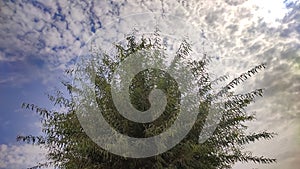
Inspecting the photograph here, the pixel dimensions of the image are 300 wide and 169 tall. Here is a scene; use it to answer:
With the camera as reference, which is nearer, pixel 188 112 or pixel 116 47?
pixel 188 112

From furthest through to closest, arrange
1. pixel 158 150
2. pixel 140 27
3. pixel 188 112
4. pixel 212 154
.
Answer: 1. pixel 140 27
2. pixel 212 154
3. pixel 188 112
4. pixel 158 150

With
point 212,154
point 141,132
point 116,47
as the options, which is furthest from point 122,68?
point 212,154

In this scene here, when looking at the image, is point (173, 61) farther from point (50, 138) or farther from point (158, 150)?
point (50, 138)

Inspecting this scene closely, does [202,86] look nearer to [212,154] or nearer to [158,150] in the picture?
[212,154]

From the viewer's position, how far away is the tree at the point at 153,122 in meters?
3.56

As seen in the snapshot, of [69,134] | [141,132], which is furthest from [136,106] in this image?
[69,134]

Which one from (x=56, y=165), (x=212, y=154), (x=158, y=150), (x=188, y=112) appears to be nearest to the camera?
(x=158, y=150)

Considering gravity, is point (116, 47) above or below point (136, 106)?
above

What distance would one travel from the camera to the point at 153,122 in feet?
11.6

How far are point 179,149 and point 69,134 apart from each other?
1101 millimetres

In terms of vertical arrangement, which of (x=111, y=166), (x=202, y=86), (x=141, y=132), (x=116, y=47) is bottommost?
(x=111, y=166)

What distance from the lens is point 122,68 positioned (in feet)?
13.1

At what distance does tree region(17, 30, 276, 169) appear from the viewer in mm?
3562

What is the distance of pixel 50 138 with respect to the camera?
403cm
